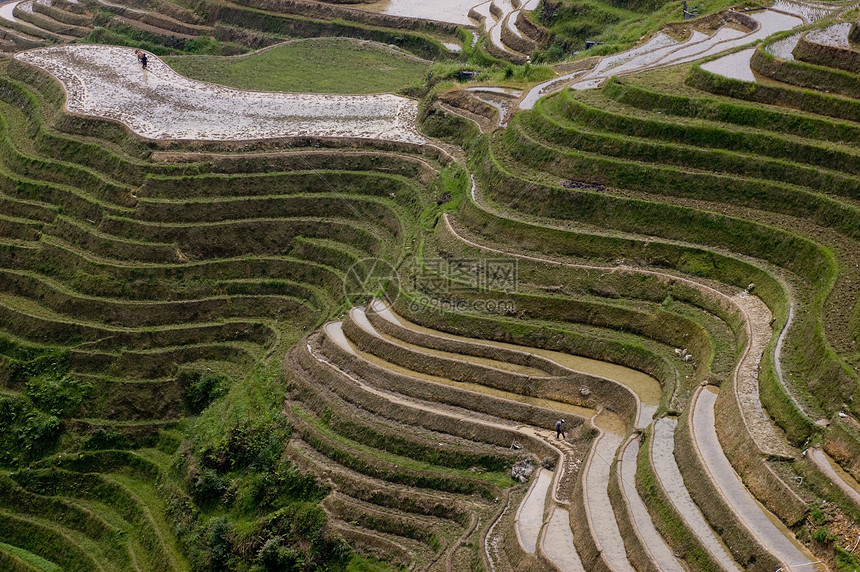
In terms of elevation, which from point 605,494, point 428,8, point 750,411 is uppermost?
point 428,8

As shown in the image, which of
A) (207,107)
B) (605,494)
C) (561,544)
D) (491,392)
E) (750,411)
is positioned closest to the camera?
(561,544)

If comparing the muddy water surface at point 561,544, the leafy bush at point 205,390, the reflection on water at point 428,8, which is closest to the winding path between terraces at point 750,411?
the muddy water surface at point 561,544

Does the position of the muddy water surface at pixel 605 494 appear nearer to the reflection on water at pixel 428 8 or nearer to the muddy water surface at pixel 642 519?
the muddy water surface at pixel 642 519

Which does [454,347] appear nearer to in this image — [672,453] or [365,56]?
[672,453]

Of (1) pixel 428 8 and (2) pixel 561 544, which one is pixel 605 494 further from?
(1) pixel 428 8

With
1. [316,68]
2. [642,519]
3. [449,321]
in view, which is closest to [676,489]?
[642,519]
